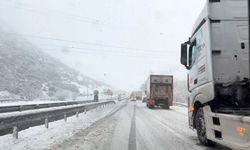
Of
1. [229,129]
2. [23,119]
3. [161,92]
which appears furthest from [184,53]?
[161,92]

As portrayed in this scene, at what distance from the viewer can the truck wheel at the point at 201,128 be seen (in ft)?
33.3

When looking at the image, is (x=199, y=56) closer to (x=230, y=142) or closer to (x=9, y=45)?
(x=230, y=142)

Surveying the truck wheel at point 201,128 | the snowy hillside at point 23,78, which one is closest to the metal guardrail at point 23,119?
the truck wheel at point 201,128

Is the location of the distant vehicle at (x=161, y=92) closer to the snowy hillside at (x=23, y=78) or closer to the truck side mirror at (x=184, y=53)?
the snowy hillside at (x=23, y=78)

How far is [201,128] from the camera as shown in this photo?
34.4 feet

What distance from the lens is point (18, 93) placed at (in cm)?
6384

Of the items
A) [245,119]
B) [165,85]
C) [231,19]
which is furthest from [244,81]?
[165,85]

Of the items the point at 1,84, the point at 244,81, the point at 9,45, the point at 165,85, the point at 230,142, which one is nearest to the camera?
the point at 230,142

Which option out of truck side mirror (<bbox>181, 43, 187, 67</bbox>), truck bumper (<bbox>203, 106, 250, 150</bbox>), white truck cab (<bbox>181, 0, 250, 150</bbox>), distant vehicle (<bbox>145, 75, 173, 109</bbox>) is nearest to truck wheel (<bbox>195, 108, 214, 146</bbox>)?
white truck cab (<bbox>181, 0, 250, 150</bbox>)

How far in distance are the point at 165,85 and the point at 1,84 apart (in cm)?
3494

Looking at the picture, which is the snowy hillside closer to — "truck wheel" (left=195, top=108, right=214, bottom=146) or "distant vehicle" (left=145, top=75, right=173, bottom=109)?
"distant vehicle" (left=145, top=75, right=173, bottom=109)

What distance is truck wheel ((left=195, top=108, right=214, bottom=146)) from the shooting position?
10.1 m

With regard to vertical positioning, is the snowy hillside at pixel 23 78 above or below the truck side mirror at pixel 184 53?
above

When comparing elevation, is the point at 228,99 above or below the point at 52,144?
above
